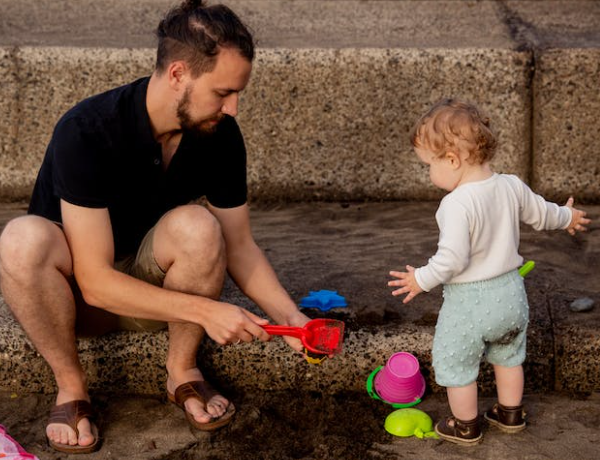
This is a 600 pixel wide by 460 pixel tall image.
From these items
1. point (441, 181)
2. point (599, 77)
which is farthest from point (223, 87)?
point (599, 77)

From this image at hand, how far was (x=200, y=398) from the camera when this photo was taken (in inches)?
112

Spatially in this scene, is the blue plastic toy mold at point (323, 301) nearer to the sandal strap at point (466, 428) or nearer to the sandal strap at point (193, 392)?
the sandal strap at point (193, 392)

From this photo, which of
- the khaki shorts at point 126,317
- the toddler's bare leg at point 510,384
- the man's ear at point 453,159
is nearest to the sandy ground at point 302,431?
the toddler's bare leg at point 510,384

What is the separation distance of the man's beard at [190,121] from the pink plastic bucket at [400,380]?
0.88 metres

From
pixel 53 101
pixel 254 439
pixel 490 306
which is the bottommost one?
pixel 254 439

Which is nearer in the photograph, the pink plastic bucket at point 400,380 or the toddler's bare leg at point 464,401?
the toddler's bare leg at point 464,401

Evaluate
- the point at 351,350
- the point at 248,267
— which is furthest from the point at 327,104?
the point at 351,350

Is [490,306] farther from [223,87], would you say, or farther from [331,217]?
[331,217]

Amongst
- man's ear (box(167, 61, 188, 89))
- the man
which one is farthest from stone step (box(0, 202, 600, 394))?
man's ear (box(167, 61, 188, 89))

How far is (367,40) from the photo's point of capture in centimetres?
426

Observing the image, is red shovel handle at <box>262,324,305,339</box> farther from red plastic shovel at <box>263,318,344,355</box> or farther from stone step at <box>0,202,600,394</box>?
stone step at <box>0,202,600,394</box>

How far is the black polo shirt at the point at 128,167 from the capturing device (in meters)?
2.61

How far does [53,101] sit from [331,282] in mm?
1555

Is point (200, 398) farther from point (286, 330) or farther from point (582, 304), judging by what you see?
point (582, 304)
